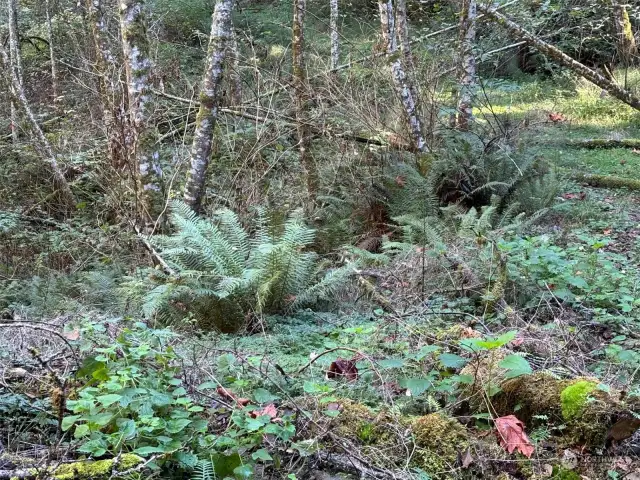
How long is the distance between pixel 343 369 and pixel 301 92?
20.2 feet

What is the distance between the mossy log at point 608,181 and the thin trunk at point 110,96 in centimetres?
695

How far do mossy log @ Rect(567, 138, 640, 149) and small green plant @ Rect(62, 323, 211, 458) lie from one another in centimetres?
1088

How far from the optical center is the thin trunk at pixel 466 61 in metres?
9.54

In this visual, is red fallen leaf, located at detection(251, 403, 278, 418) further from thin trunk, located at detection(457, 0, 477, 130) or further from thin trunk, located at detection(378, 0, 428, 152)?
thin trunk, located at detection(457, 0, 477, 130)

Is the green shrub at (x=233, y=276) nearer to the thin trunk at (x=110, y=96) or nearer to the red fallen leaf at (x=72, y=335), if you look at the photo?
the red fallen leaf at (x=72, y=335)

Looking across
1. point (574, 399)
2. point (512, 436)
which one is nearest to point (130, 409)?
point (512, 436)

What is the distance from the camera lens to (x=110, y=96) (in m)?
8.13

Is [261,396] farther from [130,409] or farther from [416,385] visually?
[416,385]

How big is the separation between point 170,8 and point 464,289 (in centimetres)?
1612

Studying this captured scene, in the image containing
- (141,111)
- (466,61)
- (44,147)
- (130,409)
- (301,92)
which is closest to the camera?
(130,409)

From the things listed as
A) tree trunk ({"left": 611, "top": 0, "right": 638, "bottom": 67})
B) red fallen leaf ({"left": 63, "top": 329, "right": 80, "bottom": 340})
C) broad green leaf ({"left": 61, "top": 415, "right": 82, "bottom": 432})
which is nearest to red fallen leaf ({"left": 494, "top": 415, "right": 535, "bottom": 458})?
broad green leaf ({"left": 61, "top": 415, "right": 82, "bottom": 432})

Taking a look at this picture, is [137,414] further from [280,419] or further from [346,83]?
[346,83]

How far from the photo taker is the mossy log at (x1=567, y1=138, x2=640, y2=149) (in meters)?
11.0

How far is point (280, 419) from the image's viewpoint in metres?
2.33
